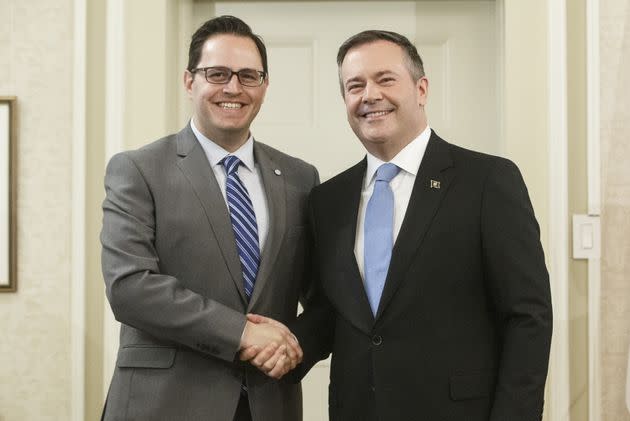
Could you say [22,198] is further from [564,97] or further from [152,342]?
[564,97]

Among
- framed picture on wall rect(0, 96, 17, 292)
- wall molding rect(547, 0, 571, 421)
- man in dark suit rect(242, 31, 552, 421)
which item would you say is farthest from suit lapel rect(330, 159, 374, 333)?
framed picture on wall rect(0, 96, 17, 292)

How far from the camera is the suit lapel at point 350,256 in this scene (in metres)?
1.50

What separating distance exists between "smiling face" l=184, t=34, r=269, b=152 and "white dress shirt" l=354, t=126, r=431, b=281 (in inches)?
13.3

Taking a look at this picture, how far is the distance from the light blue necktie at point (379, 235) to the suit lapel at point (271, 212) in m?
0.22

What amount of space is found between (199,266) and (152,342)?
0.20m

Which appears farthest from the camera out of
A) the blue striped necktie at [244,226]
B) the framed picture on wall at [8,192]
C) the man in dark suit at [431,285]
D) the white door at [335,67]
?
the white door at [335,67]

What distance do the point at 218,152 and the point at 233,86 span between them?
0.16 metres

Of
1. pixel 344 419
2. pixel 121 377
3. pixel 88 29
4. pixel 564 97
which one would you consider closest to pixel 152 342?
pixel 121 377

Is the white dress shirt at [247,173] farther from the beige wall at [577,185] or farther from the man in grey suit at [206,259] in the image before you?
the beige wall at [577,185]

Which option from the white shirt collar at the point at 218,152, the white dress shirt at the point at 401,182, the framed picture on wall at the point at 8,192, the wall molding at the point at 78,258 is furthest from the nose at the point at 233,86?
the framed picture on wall at the point at 8,192

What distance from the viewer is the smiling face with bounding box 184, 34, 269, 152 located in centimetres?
165

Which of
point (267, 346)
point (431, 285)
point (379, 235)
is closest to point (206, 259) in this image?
point (267, 346)

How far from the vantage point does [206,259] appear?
157cm

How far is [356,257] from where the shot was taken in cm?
158
